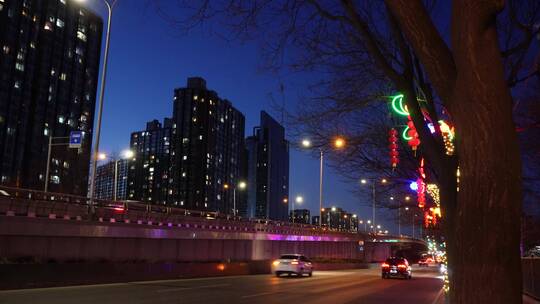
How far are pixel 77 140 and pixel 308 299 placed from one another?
Answer: 2426cm

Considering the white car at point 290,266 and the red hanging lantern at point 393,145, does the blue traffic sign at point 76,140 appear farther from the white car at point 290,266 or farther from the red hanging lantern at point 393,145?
the red hanging lantern at point 393,145

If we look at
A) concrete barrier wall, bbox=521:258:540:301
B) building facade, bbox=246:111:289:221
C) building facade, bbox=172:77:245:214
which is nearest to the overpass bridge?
concrete barrier wall, bbox=521:258:540:301

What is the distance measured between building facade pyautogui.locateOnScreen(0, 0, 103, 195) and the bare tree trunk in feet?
347

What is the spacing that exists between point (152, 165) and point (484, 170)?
139 metres

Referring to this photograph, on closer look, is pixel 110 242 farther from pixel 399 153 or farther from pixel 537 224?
pixel 537 224

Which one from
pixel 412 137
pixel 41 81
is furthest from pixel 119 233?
pixel 41 81

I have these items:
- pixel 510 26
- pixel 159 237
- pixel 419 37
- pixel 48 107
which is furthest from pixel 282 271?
pixel 48 107

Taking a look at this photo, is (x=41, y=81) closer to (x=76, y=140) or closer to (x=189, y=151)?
(x=189, y=151)

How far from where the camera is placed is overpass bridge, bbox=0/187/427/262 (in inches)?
1011

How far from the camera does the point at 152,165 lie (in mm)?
139000

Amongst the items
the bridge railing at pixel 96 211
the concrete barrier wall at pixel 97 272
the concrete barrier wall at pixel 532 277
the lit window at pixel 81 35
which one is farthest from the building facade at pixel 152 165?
the concrete barrier wall at pixel 532 277

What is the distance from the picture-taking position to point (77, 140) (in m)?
37.8

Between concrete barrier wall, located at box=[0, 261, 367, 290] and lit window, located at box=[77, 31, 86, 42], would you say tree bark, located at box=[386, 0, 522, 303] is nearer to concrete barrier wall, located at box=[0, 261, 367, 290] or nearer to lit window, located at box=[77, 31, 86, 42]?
concrete barrier wall, located at box=[0, 261, 367, 290]

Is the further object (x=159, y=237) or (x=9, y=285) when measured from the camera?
(x=159, y=237)
